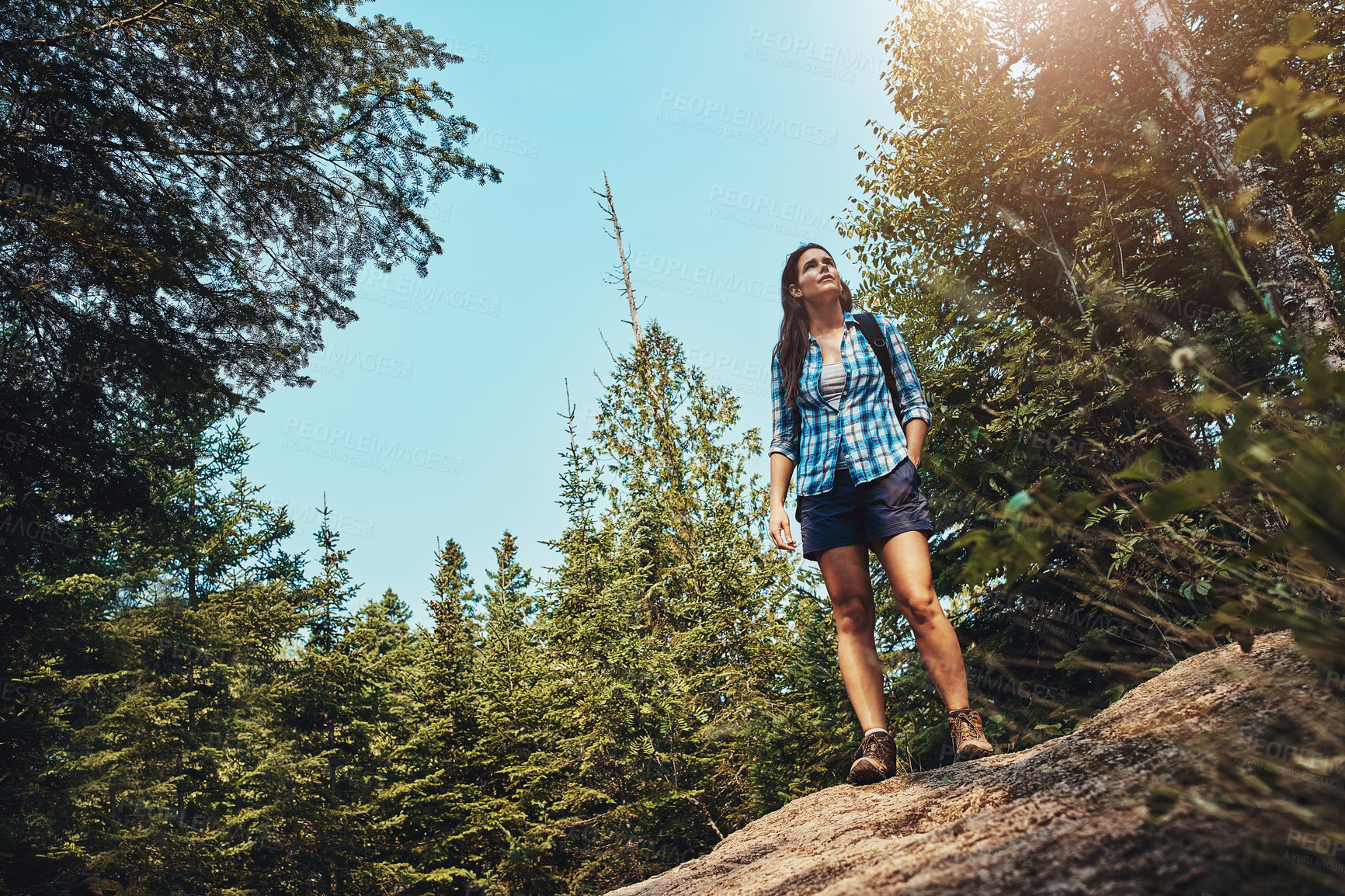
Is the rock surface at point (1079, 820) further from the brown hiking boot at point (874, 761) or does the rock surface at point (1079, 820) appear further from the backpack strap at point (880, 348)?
the backpack strap at point (880, 348)

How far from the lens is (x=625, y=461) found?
1452 centimetres

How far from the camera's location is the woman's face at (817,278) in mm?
3248

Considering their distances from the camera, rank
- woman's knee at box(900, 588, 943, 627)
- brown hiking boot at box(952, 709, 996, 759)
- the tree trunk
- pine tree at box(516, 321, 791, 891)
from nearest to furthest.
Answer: brown hiking boot at box(952, 709, 996, 759) < woman's knee at box(900, 588, 943, 627) < the tree trunk < pine tree at box(516, 321, 791, 891)

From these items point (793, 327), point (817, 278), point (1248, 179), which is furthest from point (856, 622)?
point (1248, 179)

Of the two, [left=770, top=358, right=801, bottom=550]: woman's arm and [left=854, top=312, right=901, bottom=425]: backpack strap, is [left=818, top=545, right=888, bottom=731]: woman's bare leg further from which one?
[left=854, top=312, right=901, bottom=425]: backpack strap

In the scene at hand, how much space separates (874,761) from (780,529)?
0.92 meters

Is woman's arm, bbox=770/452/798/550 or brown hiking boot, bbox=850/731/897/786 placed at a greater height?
woman's arm, bbox=770/452/798/550

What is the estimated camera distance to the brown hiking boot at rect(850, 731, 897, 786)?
8.36 feet

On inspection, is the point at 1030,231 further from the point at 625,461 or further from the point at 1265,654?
the point at 625,461

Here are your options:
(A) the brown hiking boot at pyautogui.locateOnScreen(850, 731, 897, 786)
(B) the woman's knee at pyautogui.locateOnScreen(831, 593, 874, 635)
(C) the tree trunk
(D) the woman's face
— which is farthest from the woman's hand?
(C) the tree trunk

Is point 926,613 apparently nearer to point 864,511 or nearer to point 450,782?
point 864,511

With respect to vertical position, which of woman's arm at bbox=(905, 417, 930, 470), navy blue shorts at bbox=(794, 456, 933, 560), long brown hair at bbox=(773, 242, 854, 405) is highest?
long brown hair at bbox=(773, 242, 854, 405)

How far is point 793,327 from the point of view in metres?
3.29

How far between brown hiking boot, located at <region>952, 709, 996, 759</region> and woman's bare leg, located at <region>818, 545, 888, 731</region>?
0.28 m
